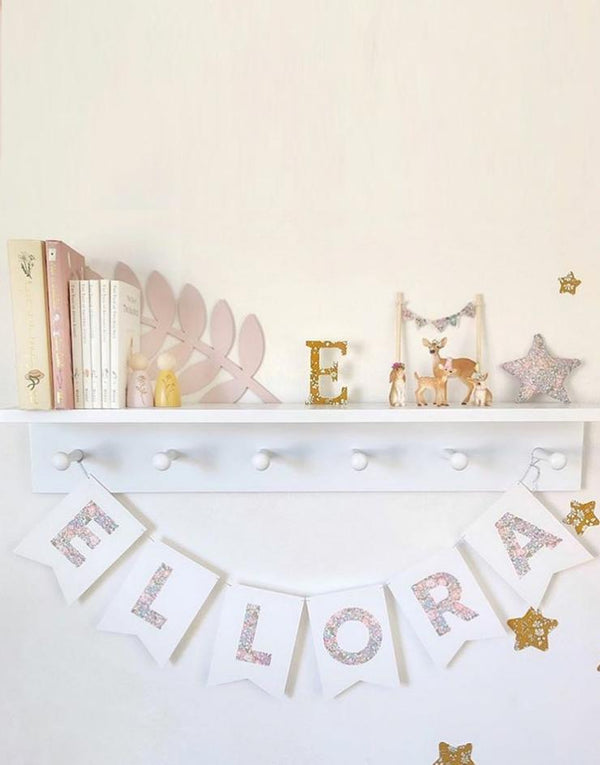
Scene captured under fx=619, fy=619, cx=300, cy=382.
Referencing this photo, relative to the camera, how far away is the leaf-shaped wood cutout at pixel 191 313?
94 cm

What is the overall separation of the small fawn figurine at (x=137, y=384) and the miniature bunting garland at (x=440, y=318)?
400mm

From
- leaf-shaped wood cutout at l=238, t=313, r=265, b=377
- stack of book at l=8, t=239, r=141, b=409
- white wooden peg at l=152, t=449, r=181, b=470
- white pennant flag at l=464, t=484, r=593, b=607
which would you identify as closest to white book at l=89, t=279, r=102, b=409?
stack of book at l=8, t=239, r=141, b=409

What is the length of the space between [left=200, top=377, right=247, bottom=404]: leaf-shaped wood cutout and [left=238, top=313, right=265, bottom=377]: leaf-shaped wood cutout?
0.09ft

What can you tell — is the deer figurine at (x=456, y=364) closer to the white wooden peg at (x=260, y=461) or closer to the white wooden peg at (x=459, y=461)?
the white wooden peg at (x=459, y=461)

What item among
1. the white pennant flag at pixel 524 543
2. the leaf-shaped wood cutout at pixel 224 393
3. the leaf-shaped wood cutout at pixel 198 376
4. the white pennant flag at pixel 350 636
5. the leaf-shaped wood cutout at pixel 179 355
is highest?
the leaf-shaped wood cutout at pixel 179 355

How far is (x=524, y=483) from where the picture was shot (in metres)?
0.96

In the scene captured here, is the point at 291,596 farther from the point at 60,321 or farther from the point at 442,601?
the point at 60,321

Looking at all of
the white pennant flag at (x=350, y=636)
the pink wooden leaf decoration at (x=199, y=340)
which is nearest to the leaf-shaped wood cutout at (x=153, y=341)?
the pink wooden leaf decoration at (x=199, y=340)

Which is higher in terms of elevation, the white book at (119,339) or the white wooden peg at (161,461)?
the white book at (119,339)

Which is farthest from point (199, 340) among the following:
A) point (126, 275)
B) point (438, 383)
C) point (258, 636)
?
point (258, 636)

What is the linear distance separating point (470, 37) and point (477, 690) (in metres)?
1.02

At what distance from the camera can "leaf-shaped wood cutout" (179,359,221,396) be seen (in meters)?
0.94

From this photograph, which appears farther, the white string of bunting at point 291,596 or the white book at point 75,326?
the white string of bunting at point 291,596

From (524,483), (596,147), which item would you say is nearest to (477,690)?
(524,483)
